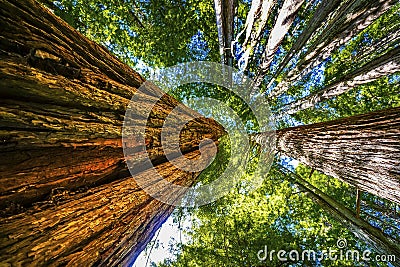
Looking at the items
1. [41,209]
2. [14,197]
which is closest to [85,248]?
[41,209]

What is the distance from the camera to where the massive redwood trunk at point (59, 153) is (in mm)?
1033

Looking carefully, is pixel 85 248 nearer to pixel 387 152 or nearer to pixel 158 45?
pixel 387 152

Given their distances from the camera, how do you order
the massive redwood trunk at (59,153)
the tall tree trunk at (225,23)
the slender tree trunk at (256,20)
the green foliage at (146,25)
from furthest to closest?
1. the green foliage at (146,25)
2. the slender tree trunk at (256,20)
3. the tall tree trunk at (225,23)
4. the massive redwood trunk at (59,153)

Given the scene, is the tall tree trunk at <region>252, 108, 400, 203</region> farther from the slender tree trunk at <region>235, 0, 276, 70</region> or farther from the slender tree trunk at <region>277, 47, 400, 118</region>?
the slender tree trunk at <region>235, 0, 276, 70</region>

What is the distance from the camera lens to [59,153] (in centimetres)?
134

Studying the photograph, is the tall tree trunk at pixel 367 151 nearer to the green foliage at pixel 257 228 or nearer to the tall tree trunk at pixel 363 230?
the tall tree trunk at pixel 363 230

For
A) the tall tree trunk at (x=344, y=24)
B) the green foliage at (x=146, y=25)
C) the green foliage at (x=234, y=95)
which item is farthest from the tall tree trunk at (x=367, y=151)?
the green foliage at (x=146, y=25)

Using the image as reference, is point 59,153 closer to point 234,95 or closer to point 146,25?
point 146,25

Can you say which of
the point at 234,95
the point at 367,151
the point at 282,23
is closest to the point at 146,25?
the point at 234,95

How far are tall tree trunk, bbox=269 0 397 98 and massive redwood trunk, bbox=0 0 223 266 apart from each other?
215 inches

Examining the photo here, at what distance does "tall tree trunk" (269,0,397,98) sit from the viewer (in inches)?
182

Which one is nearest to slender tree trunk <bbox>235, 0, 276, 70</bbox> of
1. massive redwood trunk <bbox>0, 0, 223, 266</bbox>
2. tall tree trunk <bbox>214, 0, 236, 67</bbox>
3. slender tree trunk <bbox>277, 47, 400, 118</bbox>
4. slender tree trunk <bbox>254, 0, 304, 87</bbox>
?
slender tree trunk <bbox>254, 0, 304, 87</bbox>

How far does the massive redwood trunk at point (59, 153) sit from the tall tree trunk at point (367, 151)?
2.08 meters

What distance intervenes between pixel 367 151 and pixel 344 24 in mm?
4696
